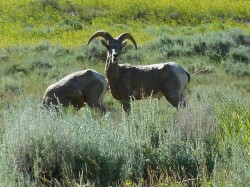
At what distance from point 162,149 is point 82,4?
29123mm

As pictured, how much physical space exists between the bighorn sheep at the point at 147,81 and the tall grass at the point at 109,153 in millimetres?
4124

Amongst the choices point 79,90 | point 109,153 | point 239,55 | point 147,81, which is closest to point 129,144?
point 109,153

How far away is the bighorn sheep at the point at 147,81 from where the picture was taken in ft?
A: 35.4

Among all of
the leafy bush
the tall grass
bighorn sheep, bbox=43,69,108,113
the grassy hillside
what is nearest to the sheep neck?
bighorn sheep, bbox=43,69,108,113

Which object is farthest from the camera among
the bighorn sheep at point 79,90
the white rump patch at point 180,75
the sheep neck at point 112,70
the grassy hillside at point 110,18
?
the grassy hillside at point 110,18

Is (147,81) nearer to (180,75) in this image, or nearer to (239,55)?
(180,75)

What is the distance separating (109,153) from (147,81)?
5105 millimetres

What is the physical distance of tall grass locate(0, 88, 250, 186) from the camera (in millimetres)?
5602

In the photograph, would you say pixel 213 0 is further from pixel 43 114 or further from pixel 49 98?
pixel 43 114

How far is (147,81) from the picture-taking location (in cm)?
1091

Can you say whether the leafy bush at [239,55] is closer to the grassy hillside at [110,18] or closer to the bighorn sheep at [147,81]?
the grassy hillside at [110,18]

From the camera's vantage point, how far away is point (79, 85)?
9.98 m

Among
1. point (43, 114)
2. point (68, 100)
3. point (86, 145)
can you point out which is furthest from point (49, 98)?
point (86, 145)

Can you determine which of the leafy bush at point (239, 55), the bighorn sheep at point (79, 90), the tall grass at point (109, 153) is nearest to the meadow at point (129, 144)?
the tall grass at point (109, 153)
